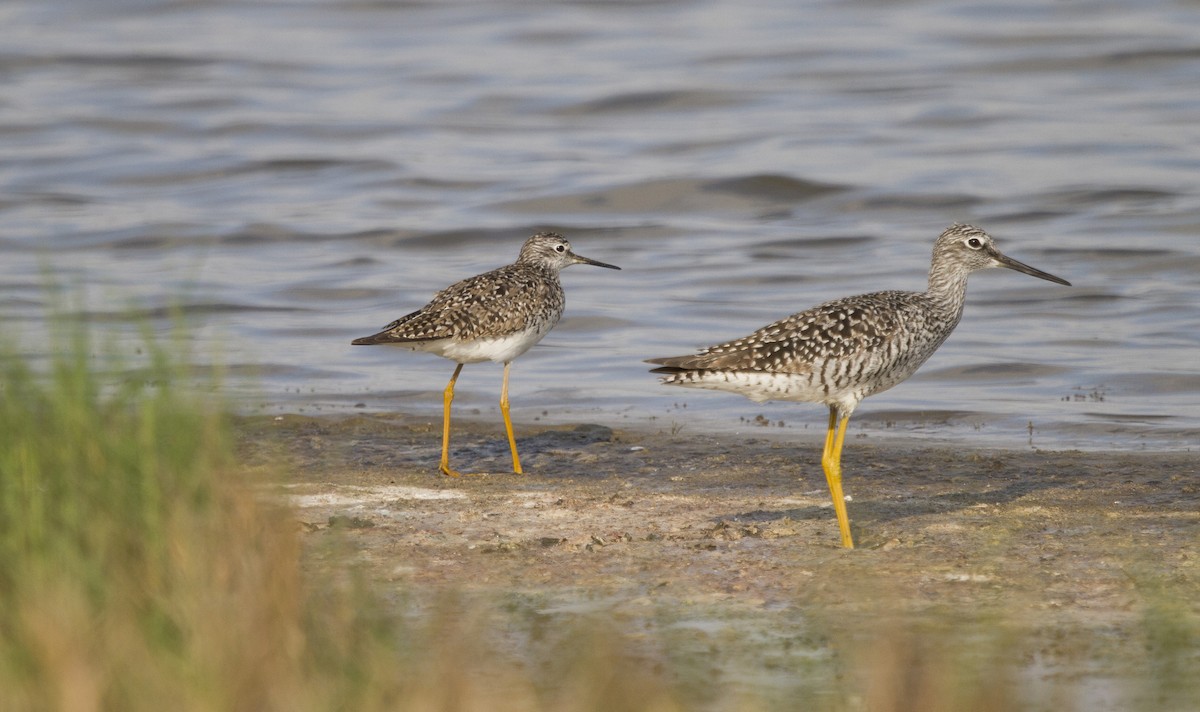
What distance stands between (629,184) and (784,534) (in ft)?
41.3

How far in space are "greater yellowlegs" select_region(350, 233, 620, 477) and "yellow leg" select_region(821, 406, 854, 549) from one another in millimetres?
2032

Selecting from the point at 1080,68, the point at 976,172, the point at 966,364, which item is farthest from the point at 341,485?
the point at 1080,68

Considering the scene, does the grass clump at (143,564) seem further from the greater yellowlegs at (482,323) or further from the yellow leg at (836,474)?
the greater yellowlegs at (482,323)

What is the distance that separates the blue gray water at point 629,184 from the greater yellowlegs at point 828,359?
94.8 inches

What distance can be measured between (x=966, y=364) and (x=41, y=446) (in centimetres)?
848

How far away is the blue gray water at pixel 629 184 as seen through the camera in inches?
483

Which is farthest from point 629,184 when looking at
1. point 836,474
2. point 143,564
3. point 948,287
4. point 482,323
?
point 143,564

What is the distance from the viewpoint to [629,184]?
19.5m

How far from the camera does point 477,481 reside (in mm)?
8703

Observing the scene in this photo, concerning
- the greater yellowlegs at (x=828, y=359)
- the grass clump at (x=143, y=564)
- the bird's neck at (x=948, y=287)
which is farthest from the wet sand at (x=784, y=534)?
the bird's neck at (x=948, y=287)

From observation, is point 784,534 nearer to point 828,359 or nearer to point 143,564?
point 828,359

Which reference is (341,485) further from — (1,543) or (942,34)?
(942,34)

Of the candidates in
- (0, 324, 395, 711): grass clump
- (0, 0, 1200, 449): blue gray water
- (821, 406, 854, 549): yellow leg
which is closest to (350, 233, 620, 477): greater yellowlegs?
(0, 0, 1200, 449): blue gray water

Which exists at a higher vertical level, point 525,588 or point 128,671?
point 128,671
